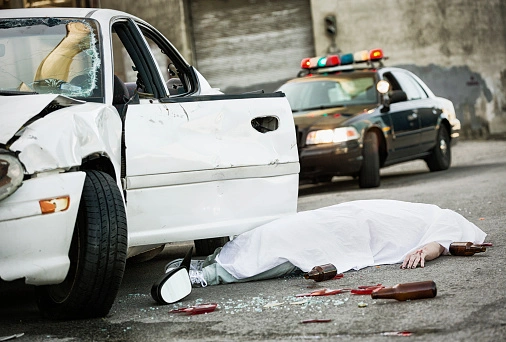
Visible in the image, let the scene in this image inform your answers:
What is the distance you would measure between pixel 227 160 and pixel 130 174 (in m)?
0.68

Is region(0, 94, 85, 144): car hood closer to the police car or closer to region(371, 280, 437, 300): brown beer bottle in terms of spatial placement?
region(371, 280, 437, 300): brown beer bottle

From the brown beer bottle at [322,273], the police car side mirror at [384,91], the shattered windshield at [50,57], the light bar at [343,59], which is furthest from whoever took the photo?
the light bar at [343,59]

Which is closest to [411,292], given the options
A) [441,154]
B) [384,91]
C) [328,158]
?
[328,158]

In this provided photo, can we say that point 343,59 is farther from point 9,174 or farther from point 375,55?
point 9,174

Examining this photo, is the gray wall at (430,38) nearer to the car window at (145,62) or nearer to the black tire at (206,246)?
the black tire at (206,246)

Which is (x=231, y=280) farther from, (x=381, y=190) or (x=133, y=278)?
(x=381, y=190)

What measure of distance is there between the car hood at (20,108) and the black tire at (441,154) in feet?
31.7

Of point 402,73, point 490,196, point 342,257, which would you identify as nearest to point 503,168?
point 402,73

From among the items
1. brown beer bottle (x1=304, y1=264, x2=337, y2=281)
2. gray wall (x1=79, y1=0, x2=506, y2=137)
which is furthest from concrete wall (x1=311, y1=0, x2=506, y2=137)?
brown beer bottle (x1=304, y1=264, x2=337, y2=281)

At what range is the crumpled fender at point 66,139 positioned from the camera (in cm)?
443

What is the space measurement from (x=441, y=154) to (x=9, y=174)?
35.2ft

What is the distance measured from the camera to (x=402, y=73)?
13.8m

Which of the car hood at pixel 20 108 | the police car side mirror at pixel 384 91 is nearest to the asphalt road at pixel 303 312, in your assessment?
the car hood at pixel 20 108

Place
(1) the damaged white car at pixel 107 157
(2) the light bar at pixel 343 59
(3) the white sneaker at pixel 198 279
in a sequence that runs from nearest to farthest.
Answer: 1. (1) the damaged white car at pixel 107 157
2. (3) the white sneaker at pixel 198 279
3. (2) the light bar at pixel 343 59
